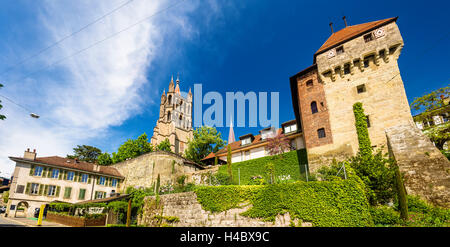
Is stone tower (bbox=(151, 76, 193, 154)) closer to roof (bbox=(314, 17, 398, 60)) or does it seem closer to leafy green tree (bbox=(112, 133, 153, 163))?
leafy green tree (bbox=(112, 133, 153, 163))

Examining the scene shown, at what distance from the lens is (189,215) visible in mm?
16469

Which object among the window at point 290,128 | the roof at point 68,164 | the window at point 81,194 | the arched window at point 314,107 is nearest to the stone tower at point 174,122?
the roof at point 68,164

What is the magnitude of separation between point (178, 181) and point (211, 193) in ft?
52.0

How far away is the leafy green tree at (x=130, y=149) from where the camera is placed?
1770 inches

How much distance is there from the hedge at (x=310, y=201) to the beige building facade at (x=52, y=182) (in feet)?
83.3

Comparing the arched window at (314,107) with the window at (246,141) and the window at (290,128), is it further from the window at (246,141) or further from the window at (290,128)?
the window at (246,141)

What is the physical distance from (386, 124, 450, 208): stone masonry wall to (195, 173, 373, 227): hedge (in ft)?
17.6

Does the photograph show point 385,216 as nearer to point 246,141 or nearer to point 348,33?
point 348,33

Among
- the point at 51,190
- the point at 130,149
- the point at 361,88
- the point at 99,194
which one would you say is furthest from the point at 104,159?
the point at 361,88

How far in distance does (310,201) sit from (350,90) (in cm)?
1440

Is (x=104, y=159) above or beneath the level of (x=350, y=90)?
beneath
